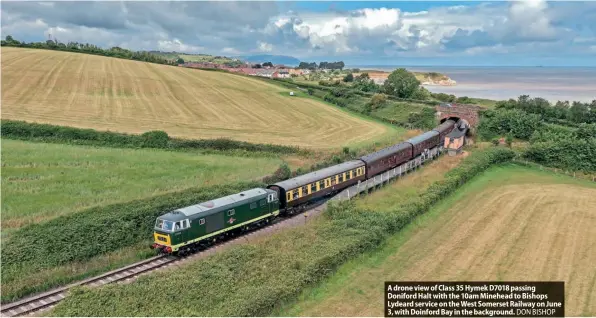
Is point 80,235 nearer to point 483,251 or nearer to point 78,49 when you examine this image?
point 483,251

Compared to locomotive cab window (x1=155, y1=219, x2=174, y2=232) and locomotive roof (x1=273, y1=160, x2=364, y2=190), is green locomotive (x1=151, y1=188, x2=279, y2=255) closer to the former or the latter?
locomotive cab window (x1=155, y1=219, x2=174, y2=232)

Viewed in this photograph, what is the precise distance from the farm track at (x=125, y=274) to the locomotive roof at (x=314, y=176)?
2.63 meters

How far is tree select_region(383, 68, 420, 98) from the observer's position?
96000mm

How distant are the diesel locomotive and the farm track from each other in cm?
49

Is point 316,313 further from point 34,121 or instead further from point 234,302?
point 34,121

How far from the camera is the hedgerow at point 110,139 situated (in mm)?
48531

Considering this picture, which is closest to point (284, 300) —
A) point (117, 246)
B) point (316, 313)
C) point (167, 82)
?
point (316, 313)

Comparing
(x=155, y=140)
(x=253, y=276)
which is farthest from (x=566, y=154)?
(x=155, y=140)

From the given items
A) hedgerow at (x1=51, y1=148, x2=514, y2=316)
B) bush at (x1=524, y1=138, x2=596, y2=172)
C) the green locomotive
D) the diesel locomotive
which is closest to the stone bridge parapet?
bush at (x1=524, y1=138, x2=596, y2=172)

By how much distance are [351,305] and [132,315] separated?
9.17 m

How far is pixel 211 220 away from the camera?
83.6 feet

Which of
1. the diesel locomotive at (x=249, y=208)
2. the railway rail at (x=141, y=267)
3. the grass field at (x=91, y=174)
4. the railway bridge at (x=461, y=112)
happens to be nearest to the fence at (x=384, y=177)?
the railway rail at (x=141, y=267)

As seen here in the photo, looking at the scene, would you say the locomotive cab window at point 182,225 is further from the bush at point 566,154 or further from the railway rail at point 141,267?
the bush at point 566,154

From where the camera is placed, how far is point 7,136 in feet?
158
